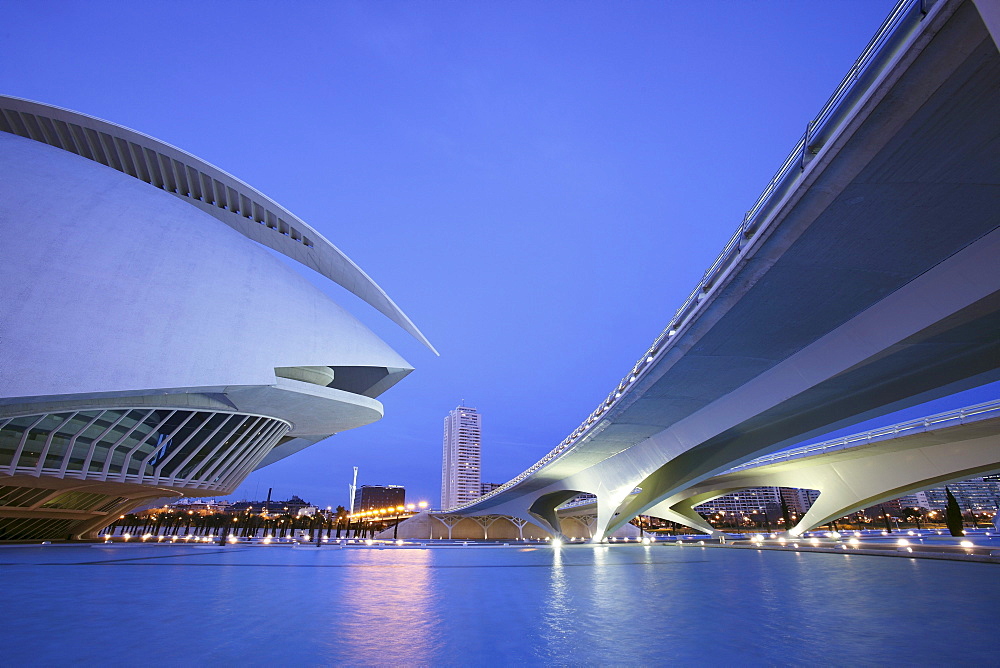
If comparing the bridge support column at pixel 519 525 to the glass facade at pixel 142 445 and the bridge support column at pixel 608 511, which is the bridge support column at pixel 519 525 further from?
the glass facade at pixel 142 445

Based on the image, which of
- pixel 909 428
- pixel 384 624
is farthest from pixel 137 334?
pixel 909 428

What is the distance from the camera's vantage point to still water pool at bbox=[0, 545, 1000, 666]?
4.69 meters

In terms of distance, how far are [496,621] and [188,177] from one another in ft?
111

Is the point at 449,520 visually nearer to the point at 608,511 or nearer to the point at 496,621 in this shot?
the point at 608,511

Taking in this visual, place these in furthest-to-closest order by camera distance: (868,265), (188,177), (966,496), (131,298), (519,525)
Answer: (966,496) < (519,525) < (188,177) < (131,298) < (868,265)

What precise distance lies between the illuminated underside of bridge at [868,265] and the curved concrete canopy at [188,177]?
19450mm

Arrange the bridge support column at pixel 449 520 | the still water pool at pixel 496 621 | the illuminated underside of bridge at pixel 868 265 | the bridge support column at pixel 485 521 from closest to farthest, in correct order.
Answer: the still water pool at pixel 496 621 < the illuminated underside of bridge at pixel 868 265 < the bridge support column at pixel 449 520 < the bridge support column at pixel 485 521

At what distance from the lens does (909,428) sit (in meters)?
27.7

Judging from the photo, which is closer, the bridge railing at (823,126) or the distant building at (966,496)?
the bridge railing at (823,126)

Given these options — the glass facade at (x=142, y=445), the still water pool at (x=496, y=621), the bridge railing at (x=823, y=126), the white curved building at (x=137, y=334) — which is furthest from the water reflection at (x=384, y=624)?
the glass facade at (x=142, y=445)

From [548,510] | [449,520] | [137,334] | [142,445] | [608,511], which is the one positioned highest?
[137,334]

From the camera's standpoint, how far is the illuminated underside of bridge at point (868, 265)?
630cm

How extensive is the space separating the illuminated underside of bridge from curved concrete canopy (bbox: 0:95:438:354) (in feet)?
63.8

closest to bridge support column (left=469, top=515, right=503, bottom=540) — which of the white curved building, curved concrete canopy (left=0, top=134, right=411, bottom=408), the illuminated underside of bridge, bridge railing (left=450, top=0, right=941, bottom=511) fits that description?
the white curved building
